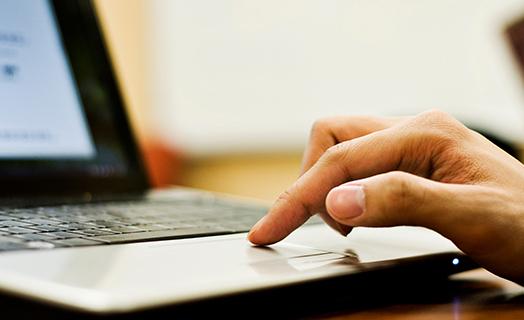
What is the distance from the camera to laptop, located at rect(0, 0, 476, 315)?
34 cm

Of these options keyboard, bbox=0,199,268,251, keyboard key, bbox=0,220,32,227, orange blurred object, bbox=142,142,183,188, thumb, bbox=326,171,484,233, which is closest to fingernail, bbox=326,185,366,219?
thumb, bbox=326,171,484,233

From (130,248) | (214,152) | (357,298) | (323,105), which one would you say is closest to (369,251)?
(357,298)

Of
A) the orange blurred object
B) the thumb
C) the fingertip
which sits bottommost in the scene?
the orange blurred object

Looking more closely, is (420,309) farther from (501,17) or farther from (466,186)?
(501,17)

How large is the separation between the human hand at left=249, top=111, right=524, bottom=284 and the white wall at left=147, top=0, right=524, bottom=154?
3.43 ft

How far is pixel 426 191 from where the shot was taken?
42 centimetres

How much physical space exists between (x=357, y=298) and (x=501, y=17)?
1.53m

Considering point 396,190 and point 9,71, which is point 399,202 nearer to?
point 396,190

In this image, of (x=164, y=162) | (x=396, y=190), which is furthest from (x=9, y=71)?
(x=164, y=162)

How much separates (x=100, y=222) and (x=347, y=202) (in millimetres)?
226

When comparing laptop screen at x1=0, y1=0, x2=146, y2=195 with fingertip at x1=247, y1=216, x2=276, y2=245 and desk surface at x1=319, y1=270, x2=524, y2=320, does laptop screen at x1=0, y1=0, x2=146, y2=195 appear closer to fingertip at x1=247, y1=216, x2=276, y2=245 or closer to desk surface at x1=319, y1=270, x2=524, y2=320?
fingertip at x1=247, y1=216, x2=276, y2=245

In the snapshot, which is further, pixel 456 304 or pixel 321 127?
pixel 321 127

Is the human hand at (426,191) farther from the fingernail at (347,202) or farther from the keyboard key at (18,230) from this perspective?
the keyboard key at (18,230)

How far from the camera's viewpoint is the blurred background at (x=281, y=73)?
1.86 metres
